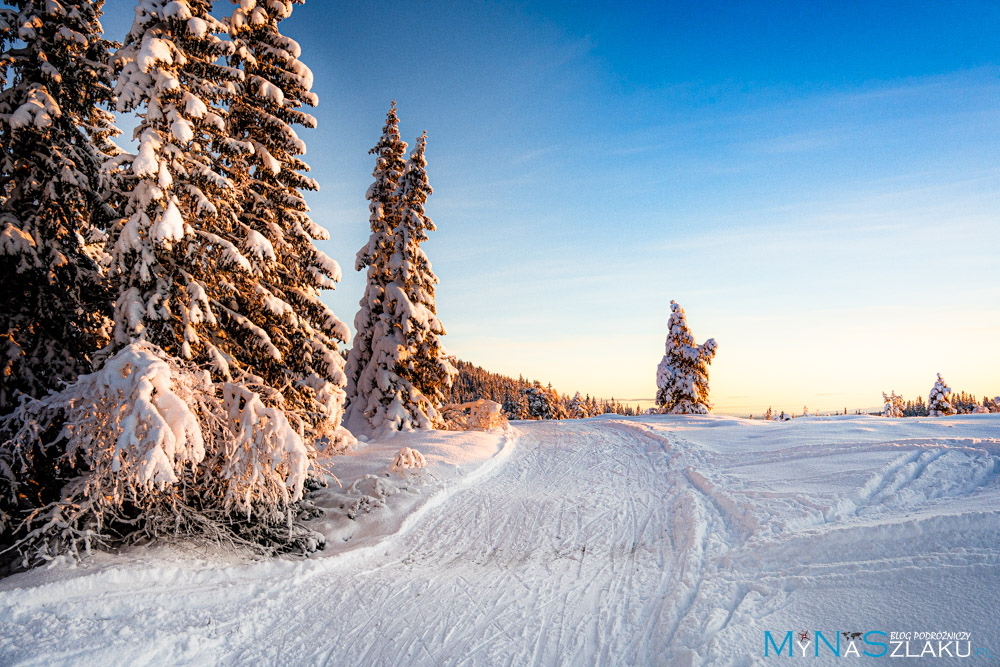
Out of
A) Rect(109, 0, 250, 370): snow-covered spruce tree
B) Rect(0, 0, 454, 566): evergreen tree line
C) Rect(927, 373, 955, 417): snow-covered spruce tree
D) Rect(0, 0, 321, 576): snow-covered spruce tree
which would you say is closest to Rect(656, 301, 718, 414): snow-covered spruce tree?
Rect(927, 373, 955, 417): snow-covered spruce tree

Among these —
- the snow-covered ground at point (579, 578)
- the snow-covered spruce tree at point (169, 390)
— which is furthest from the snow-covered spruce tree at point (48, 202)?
the snow-covered ground at point (579, 578)

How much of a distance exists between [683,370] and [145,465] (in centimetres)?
3288

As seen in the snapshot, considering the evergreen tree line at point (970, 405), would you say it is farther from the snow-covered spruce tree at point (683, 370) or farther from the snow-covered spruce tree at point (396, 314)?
the snow-covered spruce tree at point (396, 314)

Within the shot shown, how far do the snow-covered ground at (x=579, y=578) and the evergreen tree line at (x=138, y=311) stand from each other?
107 centimetres

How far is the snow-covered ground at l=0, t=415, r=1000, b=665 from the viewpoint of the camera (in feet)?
15.7

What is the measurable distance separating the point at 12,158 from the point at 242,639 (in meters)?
9.28

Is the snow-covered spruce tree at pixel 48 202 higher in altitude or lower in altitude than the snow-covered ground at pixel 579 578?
higher

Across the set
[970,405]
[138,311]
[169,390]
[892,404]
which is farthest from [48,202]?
[970,405]

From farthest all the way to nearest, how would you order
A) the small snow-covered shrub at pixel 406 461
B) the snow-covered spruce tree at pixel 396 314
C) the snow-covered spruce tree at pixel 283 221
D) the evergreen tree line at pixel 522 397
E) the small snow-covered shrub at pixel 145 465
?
1. the evergreen tree line at pixel 522 397
2. the snow-covered spruce tree at pixel 396 314
3. the small snow-covered shrub at pixel 406 461
4. the snow-covered spruce tree at pixel 283 221
5. the small snow-covered shrub at pixel 145 465

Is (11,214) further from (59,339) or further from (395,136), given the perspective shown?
(395,136)

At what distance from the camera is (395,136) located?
20.4 meters

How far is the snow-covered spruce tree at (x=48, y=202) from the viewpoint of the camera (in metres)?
8.27

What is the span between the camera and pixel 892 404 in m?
50.3

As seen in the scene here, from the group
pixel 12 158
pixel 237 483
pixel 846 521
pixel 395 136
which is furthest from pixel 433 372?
pixel 846 521
